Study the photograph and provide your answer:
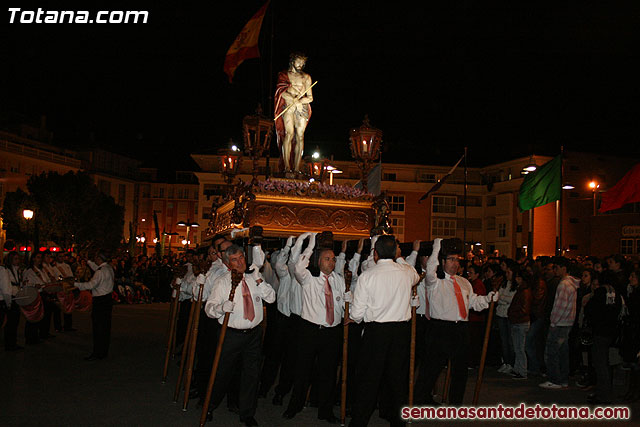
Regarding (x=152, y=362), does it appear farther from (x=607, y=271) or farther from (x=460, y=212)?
(x=460, y=212)

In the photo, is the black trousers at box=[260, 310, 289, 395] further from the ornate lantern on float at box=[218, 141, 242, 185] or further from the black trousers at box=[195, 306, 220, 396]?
the ornate lantern on float at box=[218, 141, 242, 185]

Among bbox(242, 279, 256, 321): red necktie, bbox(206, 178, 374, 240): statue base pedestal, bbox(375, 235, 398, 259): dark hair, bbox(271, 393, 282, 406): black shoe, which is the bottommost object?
bbox(271, 393, 282, 406): black shoe

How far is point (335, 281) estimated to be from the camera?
8.26 metres

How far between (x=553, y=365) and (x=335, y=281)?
4661mm

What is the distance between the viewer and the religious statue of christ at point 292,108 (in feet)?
44.9

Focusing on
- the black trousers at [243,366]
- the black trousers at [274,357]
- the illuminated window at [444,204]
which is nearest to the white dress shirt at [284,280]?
the black trousers at [274,357]

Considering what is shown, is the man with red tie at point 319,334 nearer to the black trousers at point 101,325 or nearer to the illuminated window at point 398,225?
the black trousers at point 101,325

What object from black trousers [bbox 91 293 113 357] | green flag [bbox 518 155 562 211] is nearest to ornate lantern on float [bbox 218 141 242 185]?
black trousers [bbox 91 293 113 357]

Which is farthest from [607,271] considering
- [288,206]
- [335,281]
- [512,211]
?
[512,211]

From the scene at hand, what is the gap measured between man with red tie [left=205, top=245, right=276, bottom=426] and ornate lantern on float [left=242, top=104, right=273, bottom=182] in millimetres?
6246

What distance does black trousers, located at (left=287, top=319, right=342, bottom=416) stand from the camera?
8.05 m

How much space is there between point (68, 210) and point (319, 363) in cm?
5196

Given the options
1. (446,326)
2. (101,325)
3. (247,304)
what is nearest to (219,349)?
(247,304)

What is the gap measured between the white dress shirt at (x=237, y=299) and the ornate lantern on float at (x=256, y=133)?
20.4ft
